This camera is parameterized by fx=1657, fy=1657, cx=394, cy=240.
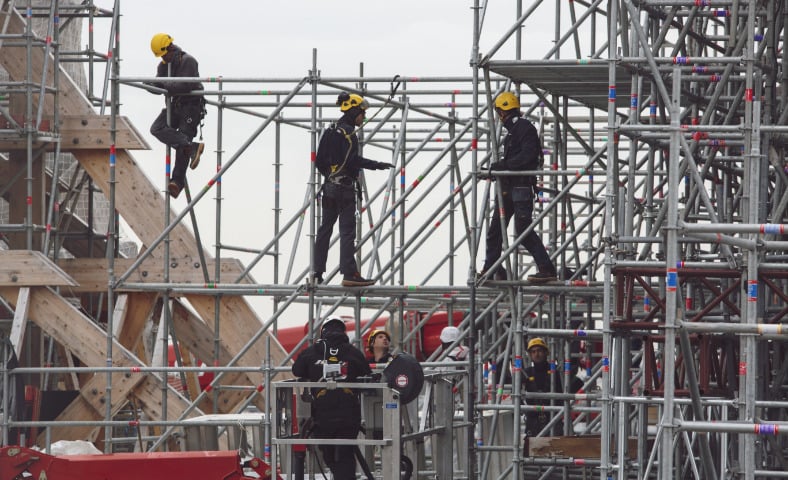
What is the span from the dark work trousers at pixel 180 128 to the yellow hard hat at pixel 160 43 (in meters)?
0.66

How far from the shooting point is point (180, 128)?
776 inches

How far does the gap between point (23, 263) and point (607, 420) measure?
9.09m

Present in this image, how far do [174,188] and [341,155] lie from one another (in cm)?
257

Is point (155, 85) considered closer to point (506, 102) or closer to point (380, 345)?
point (506, 102)

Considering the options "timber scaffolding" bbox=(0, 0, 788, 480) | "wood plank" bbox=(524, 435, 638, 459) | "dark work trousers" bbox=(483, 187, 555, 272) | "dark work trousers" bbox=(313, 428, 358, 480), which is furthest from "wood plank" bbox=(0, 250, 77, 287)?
"wood plank" bbox=(524, 435, 638, 459)

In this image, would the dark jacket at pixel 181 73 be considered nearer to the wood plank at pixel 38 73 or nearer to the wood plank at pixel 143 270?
the wood plank at pixel 143 270

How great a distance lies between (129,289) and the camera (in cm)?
2016

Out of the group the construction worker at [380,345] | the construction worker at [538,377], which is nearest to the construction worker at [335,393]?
the construction worker at [380,345]

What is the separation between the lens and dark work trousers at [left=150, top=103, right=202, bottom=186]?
1955 centimetres

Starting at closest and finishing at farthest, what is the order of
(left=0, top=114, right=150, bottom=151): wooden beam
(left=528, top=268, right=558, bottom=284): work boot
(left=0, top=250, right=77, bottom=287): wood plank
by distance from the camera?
(left=528, top=268, right=558, bottom=284): work boot → (left=0, top=250, right=77, bottom=287): wood plank → (left=0, top=114, right=150, bottom=151): wooden beam

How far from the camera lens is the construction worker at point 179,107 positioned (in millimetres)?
19547

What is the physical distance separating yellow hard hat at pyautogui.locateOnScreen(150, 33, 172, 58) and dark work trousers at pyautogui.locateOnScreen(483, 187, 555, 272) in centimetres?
463

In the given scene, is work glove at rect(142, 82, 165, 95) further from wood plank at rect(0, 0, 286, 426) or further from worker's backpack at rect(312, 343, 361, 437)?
worker's backpack at rect(312, 343, 361, 437)

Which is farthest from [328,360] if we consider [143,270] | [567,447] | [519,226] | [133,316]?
[133,316]
